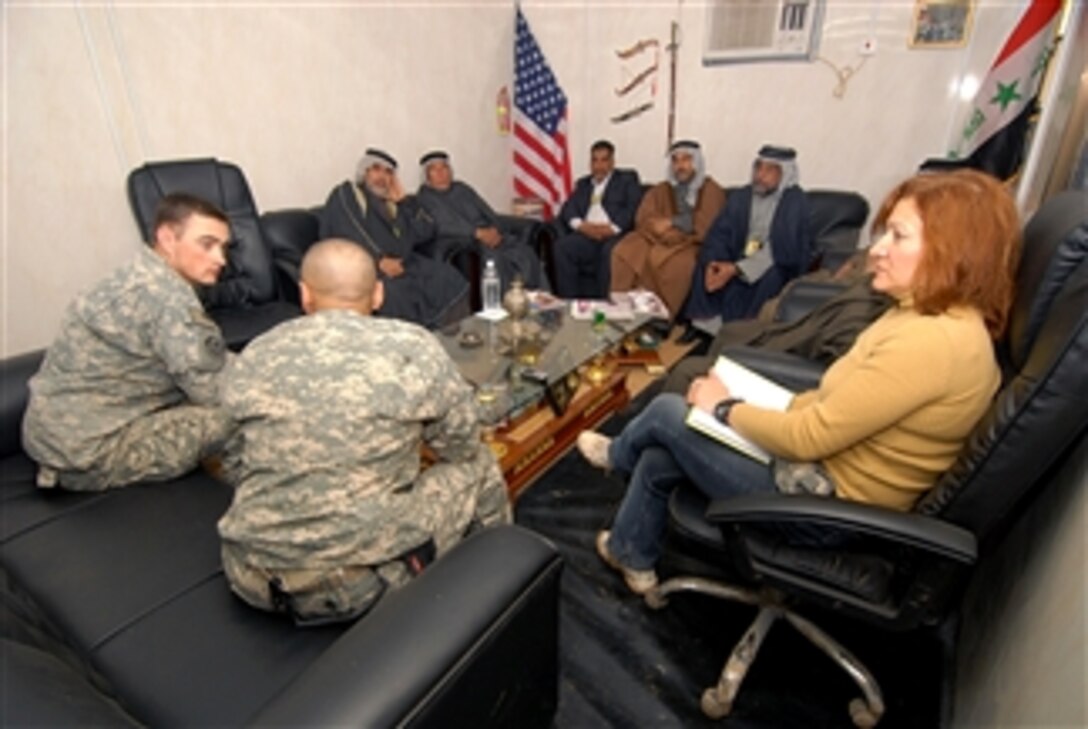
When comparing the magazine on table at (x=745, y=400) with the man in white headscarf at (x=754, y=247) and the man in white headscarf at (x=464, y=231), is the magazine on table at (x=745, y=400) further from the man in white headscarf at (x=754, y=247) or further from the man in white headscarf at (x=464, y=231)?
the man in white headscarf at (x=464, y=231)

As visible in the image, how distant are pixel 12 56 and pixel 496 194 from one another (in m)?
2.88

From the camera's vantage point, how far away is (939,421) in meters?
0.96

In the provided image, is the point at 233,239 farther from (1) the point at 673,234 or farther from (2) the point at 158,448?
(1) the point at 673,234

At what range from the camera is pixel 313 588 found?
3.24ft

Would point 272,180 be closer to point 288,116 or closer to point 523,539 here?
point 288,116

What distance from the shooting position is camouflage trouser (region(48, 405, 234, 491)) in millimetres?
1370

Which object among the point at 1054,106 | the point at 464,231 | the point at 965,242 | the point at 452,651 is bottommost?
the point at 452,651

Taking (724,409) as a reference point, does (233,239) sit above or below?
above

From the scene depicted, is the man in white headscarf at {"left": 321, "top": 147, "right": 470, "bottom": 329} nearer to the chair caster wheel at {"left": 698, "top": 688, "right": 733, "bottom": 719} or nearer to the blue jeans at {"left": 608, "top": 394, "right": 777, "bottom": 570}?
the blue jeans at {"left": 608, "top": 394, "right": 777, "bottom": 570}

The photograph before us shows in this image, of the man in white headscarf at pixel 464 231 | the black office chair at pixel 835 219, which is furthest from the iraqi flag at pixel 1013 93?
the man in white headscarf at pixel 464 231

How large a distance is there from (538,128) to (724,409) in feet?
11.7

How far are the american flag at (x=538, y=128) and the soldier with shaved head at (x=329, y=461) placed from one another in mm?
3536

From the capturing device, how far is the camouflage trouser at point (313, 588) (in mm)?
982

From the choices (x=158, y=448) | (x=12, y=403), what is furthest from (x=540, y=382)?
(x=12, y=403)
